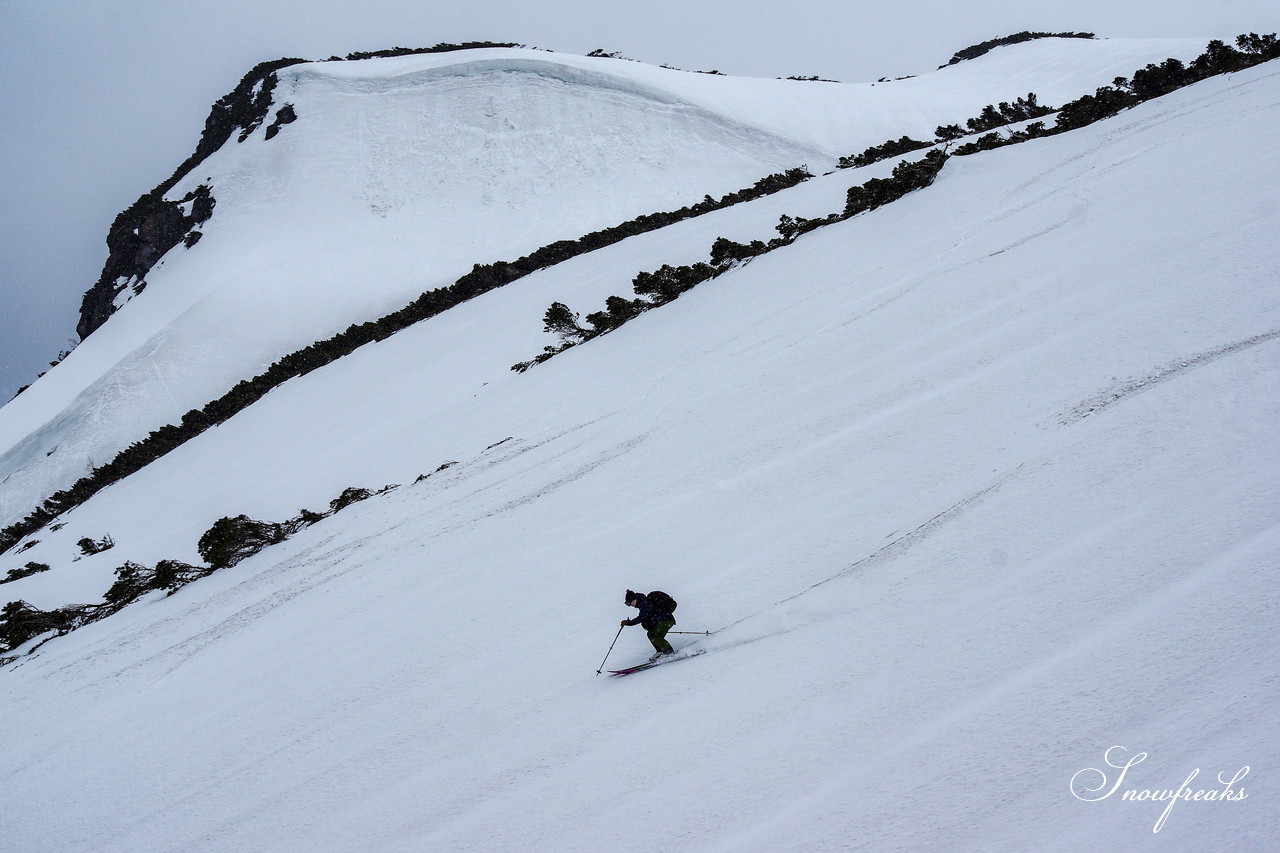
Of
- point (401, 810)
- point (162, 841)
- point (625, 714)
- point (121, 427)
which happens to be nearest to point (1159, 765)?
point (625, 714)

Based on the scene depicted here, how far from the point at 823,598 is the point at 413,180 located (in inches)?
1377

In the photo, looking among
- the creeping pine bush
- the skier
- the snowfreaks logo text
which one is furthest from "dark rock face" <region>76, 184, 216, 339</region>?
the snowfreaks logo text

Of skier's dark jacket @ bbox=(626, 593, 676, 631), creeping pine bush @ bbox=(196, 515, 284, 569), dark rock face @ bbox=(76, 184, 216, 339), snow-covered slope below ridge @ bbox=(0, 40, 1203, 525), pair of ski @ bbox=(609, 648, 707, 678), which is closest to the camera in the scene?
skier's dark jacket @ bbox=(626, 593, 676, 631)

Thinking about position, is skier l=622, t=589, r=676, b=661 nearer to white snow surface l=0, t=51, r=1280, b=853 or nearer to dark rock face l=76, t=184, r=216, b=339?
white snow surface l=0, t=51, r=1280, b=853

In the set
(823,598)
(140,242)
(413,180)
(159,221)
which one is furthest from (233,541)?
(140,242)

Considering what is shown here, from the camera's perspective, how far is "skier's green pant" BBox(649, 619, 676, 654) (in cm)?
527

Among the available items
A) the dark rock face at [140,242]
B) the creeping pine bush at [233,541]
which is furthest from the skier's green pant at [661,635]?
the dark rock face at [140,242]

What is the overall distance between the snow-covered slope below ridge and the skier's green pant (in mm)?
26245

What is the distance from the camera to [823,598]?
5.41 meters

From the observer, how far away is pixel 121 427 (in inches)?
976

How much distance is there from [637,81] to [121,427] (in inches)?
1228

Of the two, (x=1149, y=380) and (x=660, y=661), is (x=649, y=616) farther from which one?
(x=1149, y=380)

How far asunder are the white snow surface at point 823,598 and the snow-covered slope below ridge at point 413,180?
17.9 meters

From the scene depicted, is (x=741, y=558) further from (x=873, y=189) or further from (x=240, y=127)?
(x=240, y=127)
